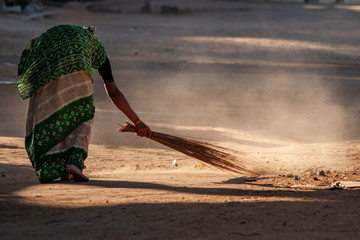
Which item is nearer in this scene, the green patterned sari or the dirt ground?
the dirt ground

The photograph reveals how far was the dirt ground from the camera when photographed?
11.3ft

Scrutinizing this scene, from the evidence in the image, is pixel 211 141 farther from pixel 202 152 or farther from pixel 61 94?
pixel 61 94

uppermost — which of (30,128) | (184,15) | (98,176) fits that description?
(184,15)

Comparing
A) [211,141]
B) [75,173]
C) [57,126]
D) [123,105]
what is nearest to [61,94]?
[57,126]

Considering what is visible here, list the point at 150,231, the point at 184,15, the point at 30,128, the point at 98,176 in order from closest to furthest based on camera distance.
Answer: the point at 150,231 → the point at 30,128 → the point at 98,176 → the point at 184,15

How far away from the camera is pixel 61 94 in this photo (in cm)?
450

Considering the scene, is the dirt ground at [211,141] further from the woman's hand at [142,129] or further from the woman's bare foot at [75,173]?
the woman's hand at [142,129]

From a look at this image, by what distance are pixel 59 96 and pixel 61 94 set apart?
0.02 meters

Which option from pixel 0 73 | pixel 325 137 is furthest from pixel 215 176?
pixel 0 73

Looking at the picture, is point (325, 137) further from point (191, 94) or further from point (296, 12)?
point (296, 12)

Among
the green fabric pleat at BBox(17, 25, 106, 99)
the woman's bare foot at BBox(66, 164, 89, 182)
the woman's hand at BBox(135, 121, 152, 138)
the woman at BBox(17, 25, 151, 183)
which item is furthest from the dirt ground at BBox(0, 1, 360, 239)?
the green fabric pleat at BBox(17, 25, 106, 99)

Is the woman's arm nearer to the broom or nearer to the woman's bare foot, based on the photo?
the broom

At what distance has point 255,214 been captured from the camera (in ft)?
11.7

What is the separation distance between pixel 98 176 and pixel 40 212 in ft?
5.11
